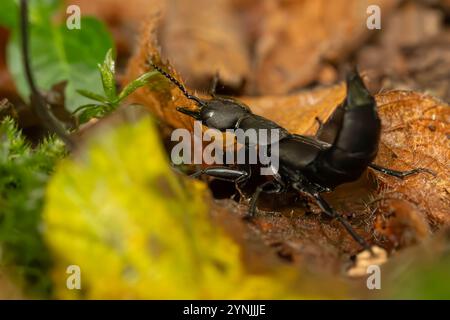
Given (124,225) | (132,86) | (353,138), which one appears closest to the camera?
(124,225)

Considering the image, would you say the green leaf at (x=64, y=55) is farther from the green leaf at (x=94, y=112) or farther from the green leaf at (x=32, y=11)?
the green leaf at (x=94, y=112)

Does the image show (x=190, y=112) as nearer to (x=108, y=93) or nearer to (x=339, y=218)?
(x=108, y=93)

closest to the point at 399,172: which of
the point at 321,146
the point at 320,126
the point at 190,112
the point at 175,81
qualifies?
the point at 321,146

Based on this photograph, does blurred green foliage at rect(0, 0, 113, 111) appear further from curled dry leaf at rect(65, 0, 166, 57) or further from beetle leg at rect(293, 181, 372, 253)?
beetle leg at rect(293, 181, 372, 253)

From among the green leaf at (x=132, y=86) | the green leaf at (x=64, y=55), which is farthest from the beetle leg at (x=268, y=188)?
the green leaf at (x=64, y=55)
